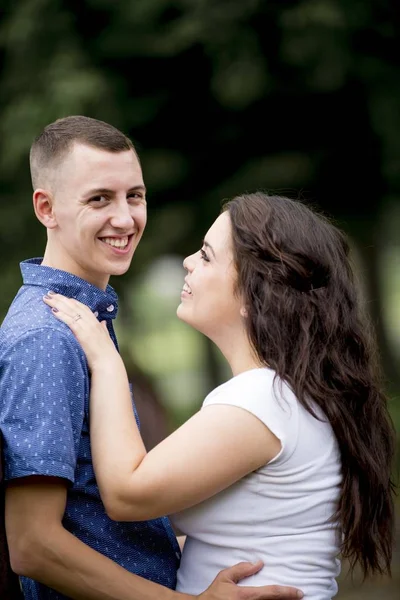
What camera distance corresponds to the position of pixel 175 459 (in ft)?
8.51

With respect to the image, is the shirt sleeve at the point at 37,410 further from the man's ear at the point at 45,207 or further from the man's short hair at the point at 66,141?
the man's short hair at the point at 66,141

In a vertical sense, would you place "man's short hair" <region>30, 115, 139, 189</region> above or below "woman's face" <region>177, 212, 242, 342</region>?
above

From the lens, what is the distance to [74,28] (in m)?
7.25

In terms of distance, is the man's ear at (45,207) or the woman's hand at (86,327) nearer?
the woman's hand at (86,327)

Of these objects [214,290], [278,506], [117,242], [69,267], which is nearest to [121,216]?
[117,242]

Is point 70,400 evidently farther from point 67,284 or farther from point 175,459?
point 67,284

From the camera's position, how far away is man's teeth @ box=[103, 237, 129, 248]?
2.98 m

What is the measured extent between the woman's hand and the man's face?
15cm

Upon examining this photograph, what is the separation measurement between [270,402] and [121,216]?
0.73m

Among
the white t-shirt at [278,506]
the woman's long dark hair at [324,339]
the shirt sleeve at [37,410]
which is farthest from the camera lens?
the woman's long dark hair at [324,339]

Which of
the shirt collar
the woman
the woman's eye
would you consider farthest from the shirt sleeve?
the woman's eye

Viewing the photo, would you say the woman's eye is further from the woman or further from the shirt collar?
the shirt collar

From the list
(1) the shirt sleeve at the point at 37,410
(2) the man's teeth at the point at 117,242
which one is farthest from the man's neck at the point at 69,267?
(1) the shirt sleeve at the point at 37,410

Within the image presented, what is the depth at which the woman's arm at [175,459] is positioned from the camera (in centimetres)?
259
